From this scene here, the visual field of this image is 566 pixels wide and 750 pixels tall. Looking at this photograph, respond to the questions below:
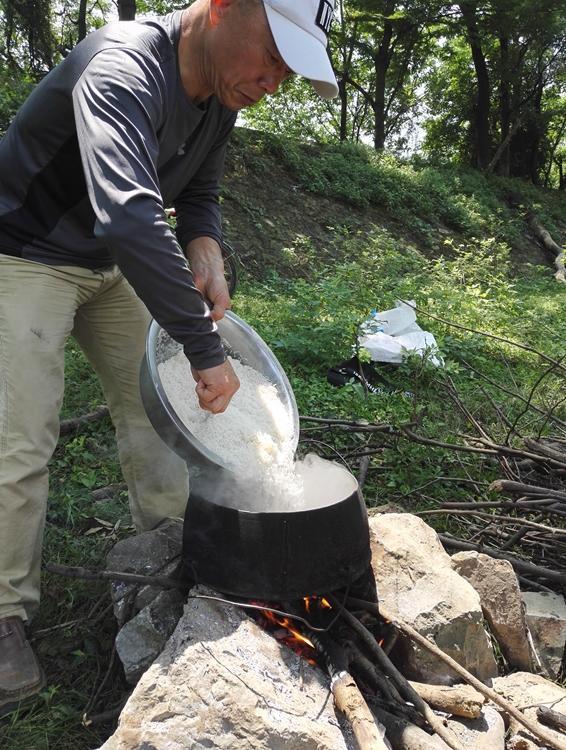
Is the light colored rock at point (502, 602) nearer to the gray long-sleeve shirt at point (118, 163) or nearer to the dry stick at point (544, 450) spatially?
the dry stick at point (544, 450)

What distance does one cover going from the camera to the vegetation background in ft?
9.59

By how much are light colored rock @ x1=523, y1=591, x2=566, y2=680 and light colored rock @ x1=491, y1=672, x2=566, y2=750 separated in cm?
21

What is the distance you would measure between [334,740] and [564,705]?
86 centimetres

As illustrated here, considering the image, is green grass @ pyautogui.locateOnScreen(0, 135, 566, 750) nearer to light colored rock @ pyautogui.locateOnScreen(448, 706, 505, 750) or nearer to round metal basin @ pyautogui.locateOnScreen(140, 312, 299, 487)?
round metal basin @ pyautogui.locateOnScreen(140, 312, 299, 487)

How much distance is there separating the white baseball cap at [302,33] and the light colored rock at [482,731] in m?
1.92

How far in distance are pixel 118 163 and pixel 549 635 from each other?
224cm

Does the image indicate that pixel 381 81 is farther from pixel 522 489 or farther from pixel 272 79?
pixel 272 79

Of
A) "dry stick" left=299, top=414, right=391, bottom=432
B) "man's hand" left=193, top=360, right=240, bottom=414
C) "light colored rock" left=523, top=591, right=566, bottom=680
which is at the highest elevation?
"man's hand" left=193, top=360, right=240, bottom=414

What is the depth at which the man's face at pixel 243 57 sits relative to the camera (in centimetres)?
176

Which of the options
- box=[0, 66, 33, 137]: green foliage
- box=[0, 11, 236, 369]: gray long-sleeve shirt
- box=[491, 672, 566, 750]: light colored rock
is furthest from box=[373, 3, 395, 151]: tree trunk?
box=[491, 672, 566, 750]: light colored rock

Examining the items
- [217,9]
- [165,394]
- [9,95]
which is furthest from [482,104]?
[165,394]

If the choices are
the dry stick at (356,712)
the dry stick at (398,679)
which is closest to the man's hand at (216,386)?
the dry stick at (398,679)

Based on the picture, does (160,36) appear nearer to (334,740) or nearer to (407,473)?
(334,740)

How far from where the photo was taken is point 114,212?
1.58m
